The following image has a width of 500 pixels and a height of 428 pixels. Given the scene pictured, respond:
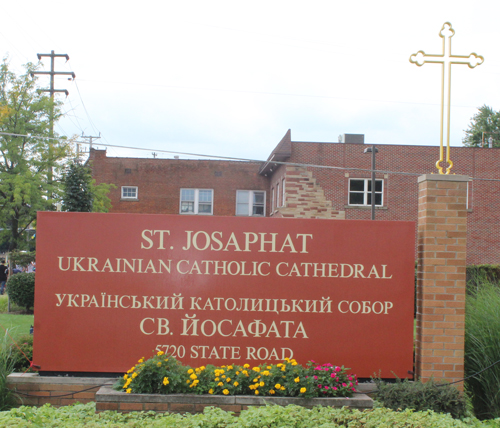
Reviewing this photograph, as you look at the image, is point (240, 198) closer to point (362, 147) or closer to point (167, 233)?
point (362, 147)

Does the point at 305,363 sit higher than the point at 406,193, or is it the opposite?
the point at 406,193

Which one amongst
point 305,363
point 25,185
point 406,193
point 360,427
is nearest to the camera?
point 360,427

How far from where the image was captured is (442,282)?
521 cm

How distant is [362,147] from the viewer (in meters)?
24.8

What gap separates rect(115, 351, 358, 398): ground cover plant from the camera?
15.5 feet

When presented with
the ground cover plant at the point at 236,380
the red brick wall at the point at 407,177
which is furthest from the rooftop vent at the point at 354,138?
the ground cover plant at the point at 236,380

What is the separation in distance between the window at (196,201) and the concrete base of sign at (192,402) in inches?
1098

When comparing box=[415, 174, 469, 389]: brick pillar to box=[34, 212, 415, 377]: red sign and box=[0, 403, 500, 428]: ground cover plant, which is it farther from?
box=[0, 403, 500, 428]: ground cover plant

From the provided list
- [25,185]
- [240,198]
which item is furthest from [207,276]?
[240,198]

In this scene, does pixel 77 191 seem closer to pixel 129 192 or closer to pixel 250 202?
pixel 129 192

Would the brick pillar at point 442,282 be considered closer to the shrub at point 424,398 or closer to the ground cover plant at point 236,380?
the shrub at point 424,398

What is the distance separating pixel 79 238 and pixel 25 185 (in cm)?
1549

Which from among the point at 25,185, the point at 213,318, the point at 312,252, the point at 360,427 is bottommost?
the point at 360,427

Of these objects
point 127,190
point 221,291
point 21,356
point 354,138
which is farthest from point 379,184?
point 21,356
